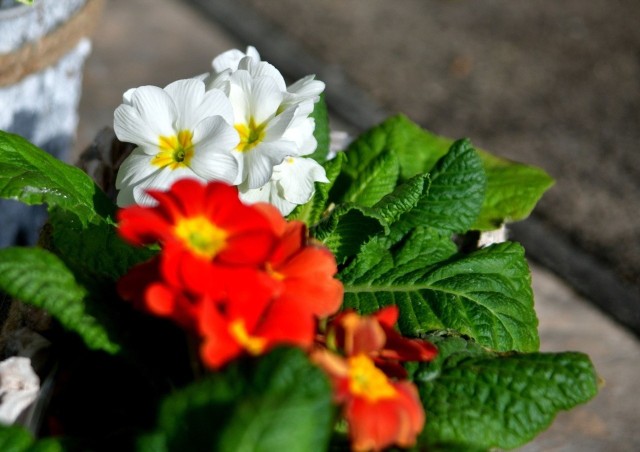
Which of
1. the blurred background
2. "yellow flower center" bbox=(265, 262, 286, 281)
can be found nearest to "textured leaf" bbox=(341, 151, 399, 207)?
"yellow flower center" bbox=(265, 262, 286, 281)

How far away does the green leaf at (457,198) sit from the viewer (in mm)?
1413

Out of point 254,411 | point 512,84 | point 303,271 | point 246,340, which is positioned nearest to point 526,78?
point 512,84

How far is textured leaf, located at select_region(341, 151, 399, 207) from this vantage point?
1.43m

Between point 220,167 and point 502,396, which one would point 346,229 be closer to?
point 220,167

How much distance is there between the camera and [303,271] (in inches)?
39.5

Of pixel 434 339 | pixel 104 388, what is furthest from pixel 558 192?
pixel 104 388

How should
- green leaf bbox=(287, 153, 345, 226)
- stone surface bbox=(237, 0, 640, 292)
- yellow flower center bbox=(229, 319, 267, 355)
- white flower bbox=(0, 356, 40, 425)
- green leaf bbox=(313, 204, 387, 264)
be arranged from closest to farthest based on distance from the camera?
yellow flower center bbox=(229, 319, 267, 355) < white flower bbox=(0, 356, 40, 425) < green leaf bbox=(313, 204, 387, 264) < green leaf bbox=(287, 153, 345, 226) < stone surface bbox=(237, 0, 640, 292)

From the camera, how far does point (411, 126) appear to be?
1.64 metres

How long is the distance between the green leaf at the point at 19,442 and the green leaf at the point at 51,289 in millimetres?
147

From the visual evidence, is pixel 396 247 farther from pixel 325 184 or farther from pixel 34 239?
pixel 34 239

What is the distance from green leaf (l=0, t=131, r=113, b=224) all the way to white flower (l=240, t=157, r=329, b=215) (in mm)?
218

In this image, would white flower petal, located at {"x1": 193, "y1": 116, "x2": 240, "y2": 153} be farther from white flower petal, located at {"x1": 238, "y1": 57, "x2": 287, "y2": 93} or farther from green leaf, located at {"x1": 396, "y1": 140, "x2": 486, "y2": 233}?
green leaf, located at {"x1": 396, "y1": 140, "x2": 486, "y2": 233}

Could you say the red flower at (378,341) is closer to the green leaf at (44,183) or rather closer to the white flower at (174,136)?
the white flower at (174,136)

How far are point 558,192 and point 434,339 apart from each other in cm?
180
